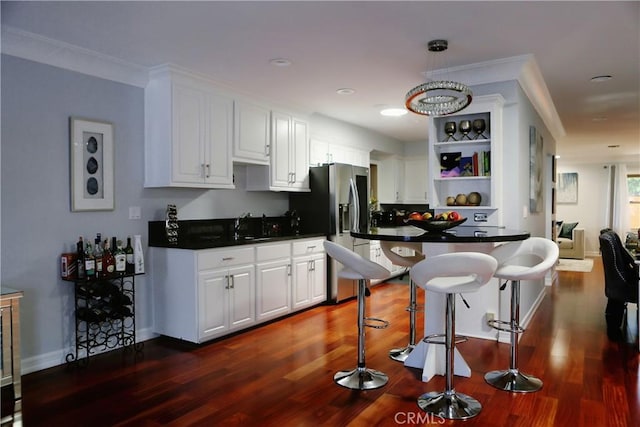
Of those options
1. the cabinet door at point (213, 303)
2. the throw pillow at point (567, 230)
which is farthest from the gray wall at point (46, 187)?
the throw pillow at point (567, 230)

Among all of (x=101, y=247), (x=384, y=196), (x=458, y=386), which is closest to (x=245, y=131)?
(x=101, y=247)

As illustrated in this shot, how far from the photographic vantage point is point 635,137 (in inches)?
309

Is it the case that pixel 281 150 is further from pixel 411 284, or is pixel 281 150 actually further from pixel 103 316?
pixel 103 316

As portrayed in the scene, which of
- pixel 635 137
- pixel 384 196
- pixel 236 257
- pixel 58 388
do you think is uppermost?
pixel 635 137

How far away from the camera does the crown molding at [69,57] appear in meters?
3.05

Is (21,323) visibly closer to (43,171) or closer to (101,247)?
(101,247)

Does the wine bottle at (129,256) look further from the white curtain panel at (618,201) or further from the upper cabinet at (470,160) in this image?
the white curtain panel at (618,201)

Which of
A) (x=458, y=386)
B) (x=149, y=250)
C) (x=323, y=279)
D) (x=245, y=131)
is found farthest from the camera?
(x=323, y=279)

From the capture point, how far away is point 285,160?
504 centimetres

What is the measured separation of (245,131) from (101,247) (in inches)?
68.8

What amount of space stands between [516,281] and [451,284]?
0.72m

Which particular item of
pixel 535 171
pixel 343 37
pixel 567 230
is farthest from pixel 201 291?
pixel 567 230

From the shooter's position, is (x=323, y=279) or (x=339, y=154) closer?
(x=323, y=279)

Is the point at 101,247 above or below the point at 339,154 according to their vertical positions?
below
